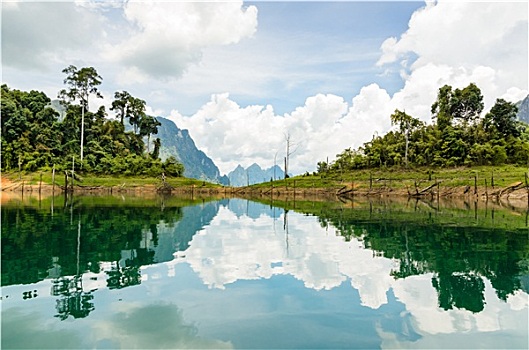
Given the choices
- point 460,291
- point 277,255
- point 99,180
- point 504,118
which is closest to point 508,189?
point 504,118

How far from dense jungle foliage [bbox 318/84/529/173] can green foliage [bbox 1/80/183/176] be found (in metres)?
40.2

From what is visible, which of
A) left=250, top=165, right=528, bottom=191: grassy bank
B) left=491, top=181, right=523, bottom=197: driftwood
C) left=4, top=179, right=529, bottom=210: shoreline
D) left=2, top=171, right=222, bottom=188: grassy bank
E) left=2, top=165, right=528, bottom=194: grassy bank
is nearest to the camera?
left=491, top=181, right=523, bottom=197: driftwood

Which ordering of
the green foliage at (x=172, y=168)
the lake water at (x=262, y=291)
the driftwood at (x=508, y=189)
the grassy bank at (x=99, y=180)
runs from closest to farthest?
1. the lake water at (x=262, y=291)
2. the driftwood at (x=508, y=189)
3. the grassy bank at (x=99, y=180)
4. the green foliage at (x=172, y=168)

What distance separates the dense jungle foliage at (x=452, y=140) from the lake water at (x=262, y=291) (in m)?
54.5

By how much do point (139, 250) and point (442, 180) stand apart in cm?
5370

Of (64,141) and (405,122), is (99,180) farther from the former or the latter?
(405,122)

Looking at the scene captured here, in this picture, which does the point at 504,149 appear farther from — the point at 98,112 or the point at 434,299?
the point at 98,112

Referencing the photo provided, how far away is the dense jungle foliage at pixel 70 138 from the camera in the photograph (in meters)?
73.6

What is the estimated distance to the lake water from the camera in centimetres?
749

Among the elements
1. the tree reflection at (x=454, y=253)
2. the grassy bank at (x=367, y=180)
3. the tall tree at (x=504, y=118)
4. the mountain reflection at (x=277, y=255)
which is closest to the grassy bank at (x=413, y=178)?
the grassy bank at (x=367, y=180)

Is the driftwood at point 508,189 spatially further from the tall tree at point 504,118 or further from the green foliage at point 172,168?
the green foliage at point 172,168

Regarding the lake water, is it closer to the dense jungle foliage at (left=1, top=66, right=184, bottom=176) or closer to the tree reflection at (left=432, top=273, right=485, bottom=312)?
the tree reflection at (left=432, top=273, right=485, bottom=312)

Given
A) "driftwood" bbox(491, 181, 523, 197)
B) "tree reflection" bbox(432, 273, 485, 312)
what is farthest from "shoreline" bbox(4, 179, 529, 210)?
"tree reflection" bbox(432, 273, 485, 312)

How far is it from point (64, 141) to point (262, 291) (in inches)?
3319
